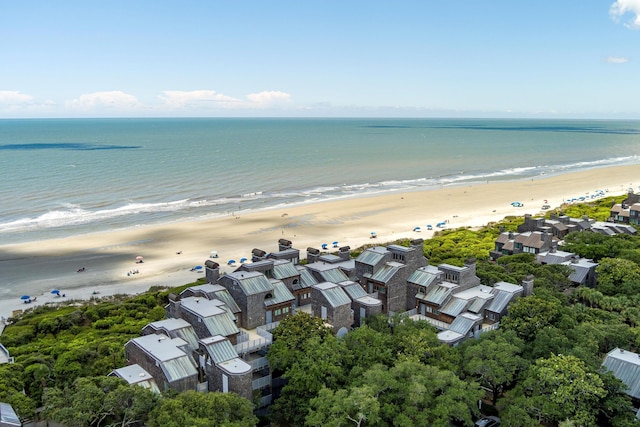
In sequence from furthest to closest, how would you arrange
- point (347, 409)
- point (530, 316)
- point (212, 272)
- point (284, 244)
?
point (284, 244), point (212, 272), point (530, 316), point (347, 409)

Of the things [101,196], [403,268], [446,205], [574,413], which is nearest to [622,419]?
[574,413]

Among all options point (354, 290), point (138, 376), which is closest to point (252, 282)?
point (354, 290)

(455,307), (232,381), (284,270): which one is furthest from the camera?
(284,270)

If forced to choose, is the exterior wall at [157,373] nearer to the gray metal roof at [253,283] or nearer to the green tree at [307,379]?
the green tree at [307,379]

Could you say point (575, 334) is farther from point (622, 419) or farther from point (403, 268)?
point (403, 268)

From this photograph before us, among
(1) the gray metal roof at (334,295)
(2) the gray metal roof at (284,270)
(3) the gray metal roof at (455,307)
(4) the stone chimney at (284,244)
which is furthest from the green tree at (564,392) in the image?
(4) the stone chimney at (284,244)

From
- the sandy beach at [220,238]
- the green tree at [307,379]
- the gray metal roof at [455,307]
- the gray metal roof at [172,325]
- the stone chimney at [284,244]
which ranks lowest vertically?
the sandy beach at [220,238]

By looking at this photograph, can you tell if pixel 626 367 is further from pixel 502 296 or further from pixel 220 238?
pixel 220 238
